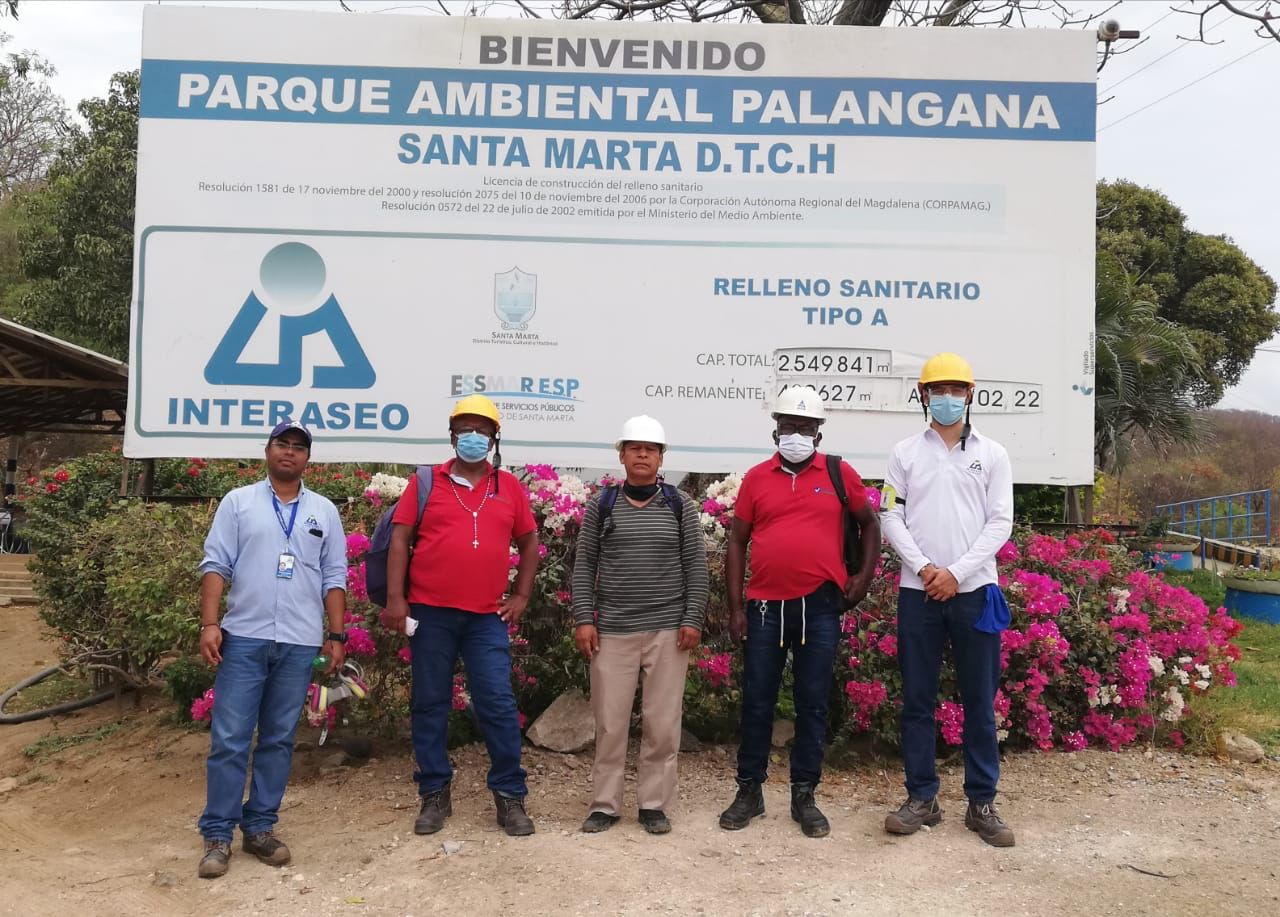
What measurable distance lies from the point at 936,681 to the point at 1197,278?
24335 mm

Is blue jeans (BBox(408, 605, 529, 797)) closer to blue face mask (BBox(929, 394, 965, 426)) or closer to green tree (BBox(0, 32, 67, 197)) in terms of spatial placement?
blue face mask (BBox(929, 394, 965, 426))

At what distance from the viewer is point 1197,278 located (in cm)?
2494

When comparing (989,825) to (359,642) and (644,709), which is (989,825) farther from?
(359,642)

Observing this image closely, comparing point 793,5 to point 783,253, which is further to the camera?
point 793,5

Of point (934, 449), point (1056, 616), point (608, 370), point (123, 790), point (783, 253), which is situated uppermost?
point (783, 253)

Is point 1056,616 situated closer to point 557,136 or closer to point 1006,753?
point 1006,753

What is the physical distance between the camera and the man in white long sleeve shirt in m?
4.37

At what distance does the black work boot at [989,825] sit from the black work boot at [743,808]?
91 centimetres

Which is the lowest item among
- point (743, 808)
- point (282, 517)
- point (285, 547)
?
point (743, 808)

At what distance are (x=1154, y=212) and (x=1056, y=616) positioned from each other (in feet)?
73.2

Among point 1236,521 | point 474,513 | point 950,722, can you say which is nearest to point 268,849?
point 474,513

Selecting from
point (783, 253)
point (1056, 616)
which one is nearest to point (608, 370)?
point (783, 253)

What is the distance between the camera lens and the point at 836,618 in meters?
4.49

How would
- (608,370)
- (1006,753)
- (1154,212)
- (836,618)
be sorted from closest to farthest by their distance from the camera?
1. (836,618)
2. (1006,753)
3. (608,370)
4. (1154,212)
